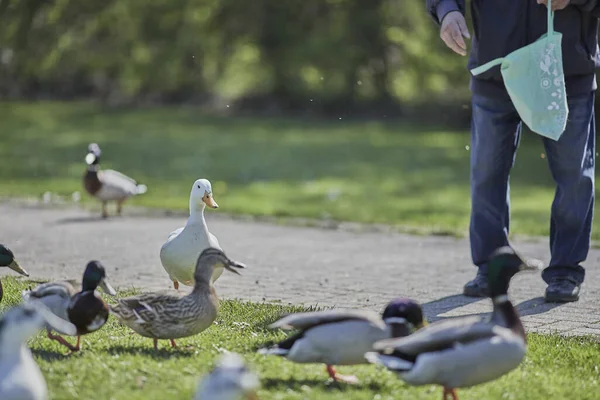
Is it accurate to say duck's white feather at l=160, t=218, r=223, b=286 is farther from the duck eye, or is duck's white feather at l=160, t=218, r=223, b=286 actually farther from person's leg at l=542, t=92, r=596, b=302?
the duck eye

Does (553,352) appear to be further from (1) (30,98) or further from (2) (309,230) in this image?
(1) (30,98)

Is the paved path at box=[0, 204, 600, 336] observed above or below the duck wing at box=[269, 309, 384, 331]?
below

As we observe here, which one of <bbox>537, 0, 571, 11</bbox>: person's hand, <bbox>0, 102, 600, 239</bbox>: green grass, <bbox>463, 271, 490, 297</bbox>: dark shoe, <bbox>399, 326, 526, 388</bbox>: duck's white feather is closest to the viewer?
<bbox>399, 326, 526, 388</bbox>: duck's white feather

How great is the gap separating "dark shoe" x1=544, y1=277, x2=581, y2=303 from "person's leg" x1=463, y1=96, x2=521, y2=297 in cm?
44

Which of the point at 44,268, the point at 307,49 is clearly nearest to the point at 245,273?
the point at 44,268

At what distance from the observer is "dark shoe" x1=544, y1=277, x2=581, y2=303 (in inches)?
307

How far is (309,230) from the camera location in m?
11.6

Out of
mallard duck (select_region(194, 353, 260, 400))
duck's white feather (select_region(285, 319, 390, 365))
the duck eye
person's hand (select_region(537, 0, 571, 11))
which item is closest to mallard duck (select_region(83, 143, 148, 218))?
person's hand (select_region(537, 0, 571, 11))

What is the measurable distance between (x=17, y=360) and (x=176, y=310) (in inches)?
59.4

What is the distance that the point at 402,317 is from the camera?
535 cm

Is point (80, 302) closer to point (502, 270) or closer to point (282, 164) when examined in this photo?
point (502, 270)

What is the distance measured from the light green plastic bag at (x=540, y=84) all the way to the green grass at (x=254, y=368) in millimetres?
1513

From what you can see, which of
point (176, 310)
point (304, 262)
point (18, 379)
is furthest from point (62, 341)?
A: point (304, 262)

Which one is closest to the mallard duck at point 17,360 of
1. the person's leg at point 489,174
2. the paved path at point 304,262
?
the paved path at point 304,262
